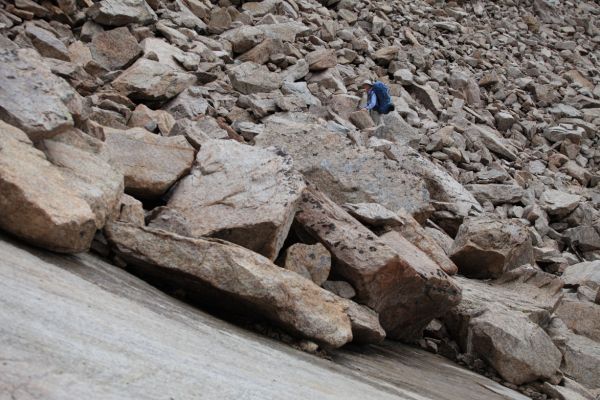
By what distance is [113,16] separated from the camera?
1152 centimetres

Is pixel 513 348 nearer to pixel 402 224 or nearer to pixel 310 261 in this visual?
pixel 402 224

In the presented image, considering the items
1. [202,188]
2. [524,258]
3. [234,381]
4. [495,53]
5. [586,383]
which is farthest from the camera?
[495,53]

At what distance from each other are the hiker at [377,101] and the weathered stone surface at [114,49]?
5.17 metres

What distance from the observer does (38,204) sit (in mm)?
3105

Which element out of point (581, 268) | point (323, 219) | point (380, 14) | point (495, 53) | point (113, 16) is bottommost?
point (323, 219)

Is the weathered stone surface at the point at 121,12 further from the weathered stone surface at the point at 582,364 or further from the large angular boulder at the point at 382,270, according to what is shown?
the weathered stone surface at the point at 582,364

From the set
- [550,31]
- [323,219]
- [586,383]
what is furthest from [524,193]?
[550,31]

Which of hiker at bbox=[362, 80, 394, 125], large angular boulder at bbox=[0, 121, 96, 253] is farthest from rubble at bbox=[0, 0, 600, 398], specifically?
hiker at bbox=[362, 80, 394, 125]

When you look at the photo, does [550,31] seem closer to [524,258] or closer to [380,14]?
[380,14]

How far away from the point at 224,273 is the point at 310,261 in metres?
1.13

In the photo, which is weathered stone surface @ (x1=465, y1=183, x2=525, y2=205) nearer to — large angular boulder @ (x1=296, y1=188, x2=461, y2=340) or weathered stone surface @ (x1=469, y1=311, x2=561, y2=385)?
weathered stone surface @ (x1=469, y1=311, x2=561, y2=385)

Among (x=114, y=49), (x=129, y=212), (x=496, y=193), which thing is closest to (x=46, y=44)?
(x=114, y=49)

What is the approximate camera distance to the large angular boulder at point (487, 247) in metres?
7.26

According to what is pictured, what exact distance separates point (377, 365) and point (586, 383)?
3843mm
